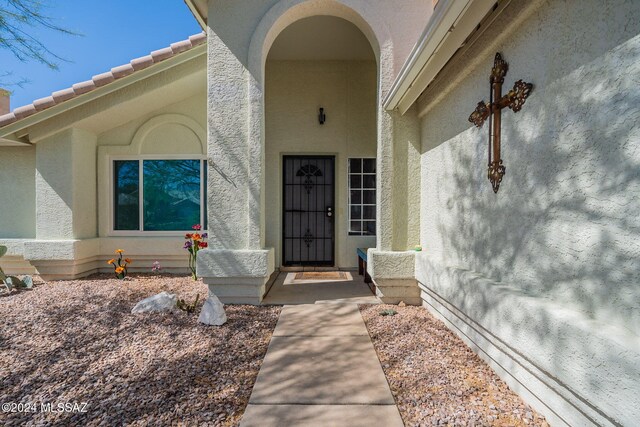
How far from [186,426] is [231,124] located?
3821 millimetres

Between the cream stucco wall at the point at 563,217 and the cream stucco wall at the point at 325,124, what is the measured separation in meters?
3.98

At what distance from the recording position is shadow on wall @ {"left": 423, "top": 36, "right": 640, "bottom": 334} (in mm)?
1768

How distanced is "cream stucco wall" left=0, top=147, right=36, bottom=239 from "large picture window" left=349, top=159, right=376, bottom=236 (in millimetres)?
6586

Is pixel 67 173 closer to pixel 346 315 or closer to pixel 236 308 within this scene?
pixel 236 308

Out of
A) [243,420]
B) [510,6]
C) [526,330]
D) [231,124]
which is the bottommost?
[243,420]

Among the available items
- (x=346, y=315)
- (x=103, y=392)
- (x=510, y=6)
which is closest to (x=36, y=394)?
(x=103, y=392)

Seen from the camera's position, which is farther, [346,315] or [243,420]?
[346,315]

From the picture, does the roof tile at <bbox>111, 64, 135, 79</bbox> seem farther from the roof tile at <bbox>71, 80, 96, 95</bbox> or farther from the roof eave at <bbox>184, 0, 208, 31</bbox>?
the roof eave at <bbox>184, 0, 208, 31</bbox>

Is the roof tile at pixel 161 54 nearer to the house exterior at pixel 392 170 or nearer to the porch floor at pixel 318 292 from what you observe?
the house exterior at pixel 392 170

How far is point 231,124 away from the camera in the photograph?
491 cm

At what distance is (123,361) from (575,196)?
12.8 ft

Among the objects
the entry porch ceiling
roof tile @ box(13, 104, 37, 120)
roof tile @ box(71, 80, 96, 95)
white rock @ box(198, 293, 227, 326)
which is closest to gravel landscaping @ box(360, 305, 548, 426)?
white rock @ box(198, 293, 227, 326)

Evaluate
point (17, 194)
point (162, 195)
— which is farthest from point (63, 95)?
point (162, 195)

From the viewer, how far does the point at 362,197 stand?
7.54 m
